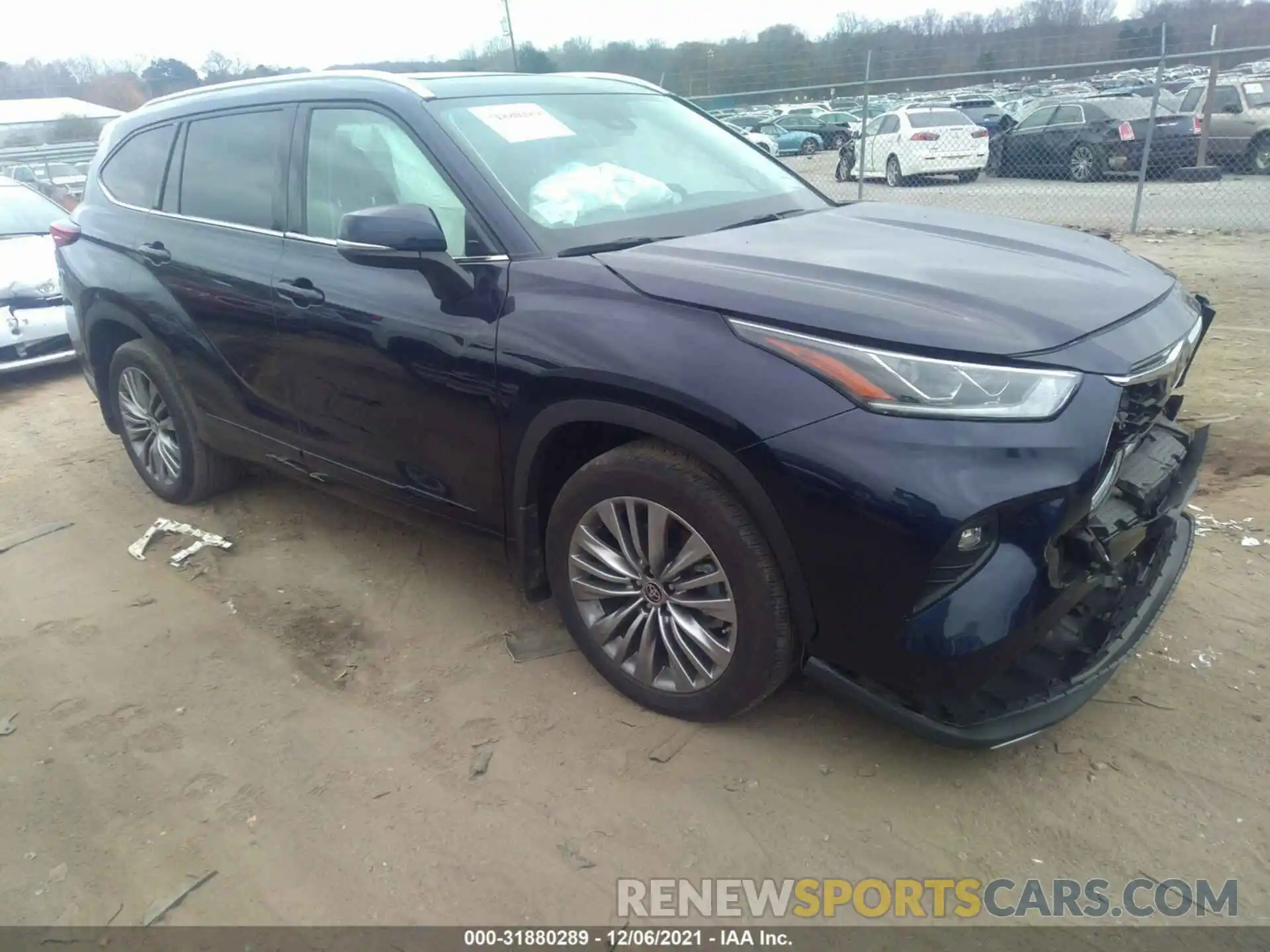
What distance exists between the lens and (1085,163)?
15.6 metres

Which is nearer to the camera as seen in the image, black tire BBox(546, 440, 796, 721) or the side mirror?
black tire BBox(546, 440, 796, 721)

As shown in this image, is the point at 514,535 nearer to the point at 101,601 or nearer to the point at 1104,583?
the point at 1104,583

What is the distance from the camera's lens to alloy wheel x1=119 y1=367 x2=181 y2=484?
177 inches

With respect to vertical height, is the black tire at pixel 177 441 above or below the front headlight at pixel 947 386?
below

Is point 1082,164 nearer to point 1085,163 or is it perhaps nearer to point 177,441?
point 1085,163

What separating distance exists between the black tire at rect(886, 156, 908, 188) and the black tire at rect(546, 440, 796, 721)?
1631 centimetres

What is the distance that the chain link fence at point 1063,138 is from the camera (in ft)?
39.3

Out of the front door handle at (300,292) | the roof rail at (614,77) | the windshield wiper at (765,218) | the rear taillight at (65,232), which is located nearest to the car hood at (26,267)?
the rear taillight at (65,232)

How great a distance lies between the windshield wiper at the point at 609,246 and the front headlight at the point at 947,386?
3.07ft

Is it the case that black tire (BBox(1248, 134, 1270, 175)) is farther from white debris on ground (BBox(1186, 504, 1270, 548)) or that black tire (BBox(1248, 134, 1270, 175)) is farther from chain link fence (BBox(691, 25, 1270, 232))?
white debris on ground (BBox(1186, 504, 1270, 548))

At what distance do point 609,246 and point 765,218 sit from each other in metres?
0.72

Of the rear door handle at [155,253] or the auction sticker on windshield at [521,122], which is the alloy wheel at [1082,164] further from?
the rear door handle at [155,253]

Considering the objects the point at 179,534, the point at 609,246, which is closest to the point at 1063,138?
the point at 609,246

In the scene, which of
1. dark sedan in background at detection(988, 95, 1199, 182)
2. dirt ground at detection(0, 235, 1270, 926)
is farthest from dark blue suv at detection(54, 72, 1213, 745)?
dark sedan in background at detection(988, 95, 1199, 182)
